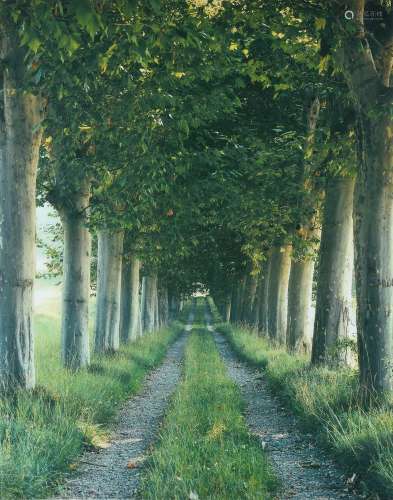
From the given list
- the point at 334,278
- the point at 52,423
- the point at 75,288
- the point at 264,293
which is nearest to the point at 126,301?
the point at 264,293

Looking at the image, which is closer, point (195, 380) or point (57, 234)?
point (195, 380)

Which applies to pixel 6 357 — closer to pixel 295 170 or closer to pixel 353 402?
pixel 353 402

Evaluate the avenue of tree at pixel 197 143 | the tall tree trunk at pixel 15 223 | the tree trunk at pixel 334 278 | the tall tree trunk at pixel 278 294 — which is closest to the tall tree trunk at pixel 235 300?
the tall tree trunk at pixel 278 294

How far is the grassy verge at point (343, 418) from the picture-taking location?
655cm

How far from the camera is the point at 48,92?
32.1 ft

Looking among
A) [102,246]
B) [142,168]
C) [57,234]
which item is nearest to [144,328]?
[57,234]

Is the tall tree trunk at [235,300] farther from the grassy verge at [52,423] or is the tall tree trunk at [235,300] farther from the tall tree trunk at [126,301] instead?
the grassy verge at [52,423]

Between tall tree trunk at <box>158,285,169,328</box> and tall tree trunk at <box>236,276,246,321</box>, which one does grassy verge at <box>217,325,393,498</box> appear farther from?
tall tree trunk at <box>158,285,169,328</box>

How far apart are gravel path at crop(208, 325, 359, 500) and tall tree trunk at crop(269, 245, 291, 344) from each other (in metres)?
10.1

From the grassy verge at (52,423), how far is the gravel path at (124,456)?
19cm

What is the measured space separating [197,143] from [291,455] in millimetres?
7852

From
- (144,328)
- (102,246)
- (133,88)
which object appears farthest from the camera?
(144,328)

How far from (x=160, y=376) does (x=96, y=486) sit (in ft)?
33.4
